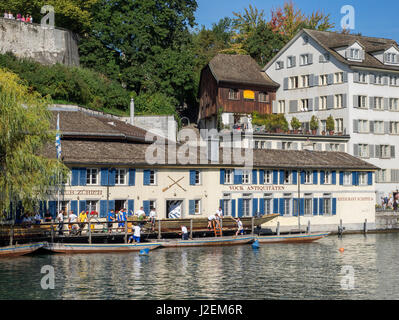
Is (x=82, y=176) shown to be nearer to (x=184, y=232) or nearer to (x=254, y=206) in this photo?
→ (x=184, y=232)

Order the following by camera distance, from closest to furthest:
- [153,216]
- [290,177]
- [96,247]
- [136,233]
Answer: [96,247], [136,233], [153,216], [290,177]

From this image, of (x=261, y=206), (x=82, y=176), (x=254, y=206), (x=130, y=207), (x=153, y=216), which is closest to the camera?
(x=82, y=176)

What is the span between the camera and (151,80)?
76.1 metres

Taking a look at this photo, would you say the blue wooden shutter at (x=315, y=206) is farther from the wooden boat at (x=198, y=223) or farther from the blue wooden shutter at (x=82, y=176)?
the blue wooden shutter at (x=82, y=176)

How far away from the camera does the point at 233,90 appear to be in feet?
251

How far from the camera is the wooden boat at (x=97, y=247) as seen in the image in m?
43.2

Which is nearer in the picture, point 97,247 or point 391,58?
point 97,247

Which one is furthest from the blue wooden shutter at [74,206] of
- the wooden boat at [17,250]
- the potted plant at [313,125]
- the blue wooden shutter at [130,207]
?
the potted plant at [313,125]

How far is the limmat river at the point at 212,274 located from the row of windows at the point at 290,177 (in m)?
9.33

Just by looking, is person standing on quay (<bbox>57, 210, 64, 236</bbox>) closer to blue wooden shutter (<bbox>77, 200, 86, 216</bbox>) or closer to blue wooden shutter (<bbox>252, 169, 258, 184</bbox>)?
blue wooden shutter (<bbox>77, 200, 86, 216</bbox>)

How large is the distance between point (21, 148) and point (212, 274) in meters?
12.3

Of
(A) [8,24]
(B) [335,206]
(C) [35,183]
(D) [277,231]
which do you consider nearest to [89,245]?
(C) [35,183]

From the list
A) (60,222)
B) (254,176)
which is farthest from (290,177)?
(60,222)
